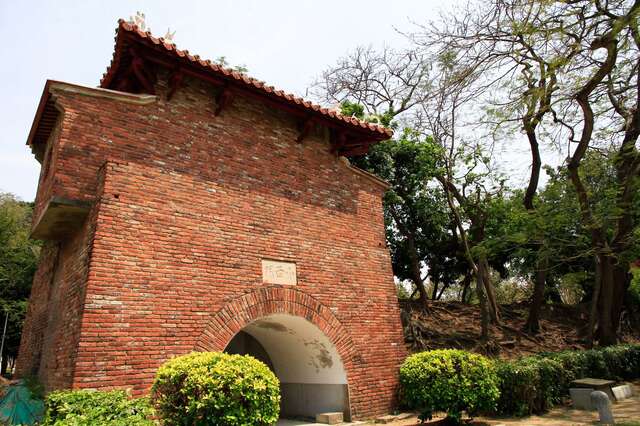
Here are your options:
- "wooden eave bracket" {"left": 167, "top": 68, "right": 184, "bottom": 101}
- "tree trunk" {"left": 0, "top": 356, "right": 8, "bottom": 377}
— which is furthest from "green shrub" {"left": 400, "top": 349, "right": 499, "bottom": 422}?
"tree trunk" {"left": 0, "top": 356, "right": 8, "bottom": 377}

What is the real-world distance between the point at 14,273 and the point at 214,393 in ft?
64.5

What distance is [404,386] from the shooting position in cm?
876

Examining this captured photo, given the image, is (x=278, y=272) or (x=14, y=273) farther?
(x=14, y=273)

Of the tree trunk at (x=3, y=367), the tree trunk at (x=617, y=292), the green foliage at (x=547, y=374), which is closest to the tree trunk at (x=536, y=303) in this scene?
the tree trunk at (x=617, y=292)

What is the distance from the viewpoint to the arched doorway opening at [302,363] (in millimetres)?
8406

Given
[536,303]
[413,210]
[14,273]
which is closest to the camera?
[536,303]

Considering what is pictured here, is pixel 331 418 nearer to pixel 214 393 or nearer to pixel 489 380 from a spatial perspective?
pixel 489 380

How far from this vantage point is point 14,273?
20.2 meters

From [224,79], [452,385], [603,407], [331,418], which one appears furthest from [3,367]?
[603,407]

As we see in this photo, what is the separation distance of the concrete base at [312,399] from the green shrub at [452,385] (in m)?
1.30

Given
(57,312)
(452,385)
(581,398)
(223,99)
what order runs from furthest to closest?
(581,398)
(223,99)
(452,385)
(57,312)

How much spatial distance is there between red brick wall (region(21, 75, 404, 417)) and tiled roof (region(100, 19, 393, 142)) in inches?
25.8

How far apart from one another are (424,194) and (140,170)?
13.2m

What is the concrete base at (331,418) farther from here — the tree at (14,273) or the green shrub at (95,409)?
the tree at (14,273)
